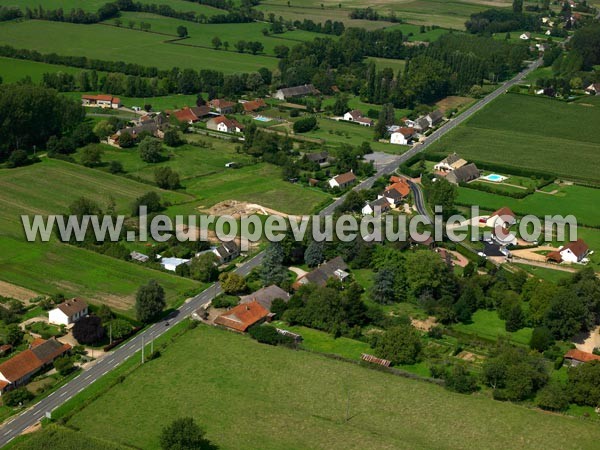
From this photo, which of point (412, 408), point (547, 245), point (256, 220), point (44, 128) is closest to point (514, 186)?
point (547, 245)

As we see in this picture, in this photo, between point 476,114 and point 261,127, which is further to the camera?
point 476,114

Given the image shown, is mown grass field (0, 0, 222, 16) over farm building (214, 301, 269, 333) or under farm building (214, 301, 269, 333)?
over

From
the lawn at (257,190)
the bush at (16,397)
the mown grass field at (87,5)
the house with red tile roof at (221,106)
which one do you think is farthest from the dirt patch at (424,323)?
the mown grass field at (87,5)

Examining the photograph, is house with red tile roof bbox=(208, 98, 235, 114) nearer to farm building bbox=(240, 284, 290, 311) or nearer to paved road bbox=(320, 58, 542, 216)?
paved road bbox=(320, 58, 542, 216)

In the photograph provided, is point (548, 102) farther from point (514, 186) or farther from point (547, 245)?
point (547, 245)

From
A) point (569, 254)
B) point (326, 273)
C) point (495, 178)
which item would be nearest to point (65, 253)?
point (326, 273)

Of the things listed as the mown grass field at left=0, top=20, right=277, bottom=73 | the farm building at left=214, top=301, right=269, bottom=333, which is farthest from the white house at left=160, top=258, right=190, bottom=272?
the mown grass field at left=0, top=20, right=277, bottom=73

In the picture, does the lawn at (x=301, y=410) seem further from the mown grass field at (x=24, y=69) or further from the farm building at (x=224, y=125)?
the mown grass field at (x=24, y=69)
